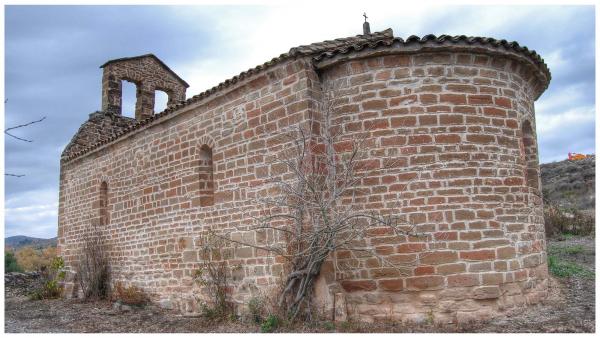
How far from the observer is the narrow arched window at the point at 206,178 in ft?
27.9

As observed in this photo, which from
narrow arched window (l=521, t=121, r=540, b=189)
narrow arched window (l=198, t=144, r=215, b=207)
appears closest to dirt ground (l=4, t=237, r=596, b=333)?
narrow arched window (l=521, t=121, r=540, b=189)

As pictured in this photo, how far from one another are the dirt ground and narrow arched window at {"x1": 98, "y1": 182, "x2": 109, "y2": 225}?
181cm

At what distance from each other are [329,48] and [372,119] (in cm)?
149

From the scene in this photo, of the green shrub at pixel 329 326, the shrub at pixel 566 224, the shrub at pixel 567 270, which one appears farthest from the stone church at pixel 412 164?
the shrub at pixel 566 224

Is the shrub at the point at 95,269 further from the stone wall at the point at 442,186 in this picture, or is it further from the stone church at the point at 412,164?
the stone wall at the point at 442,186

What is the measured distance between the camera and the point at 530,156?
788cm

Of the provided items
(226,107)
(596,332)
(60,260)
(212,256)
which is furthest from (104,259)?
(596,332)

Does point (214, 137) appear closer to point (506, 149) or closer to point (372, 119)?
point (372, 119)

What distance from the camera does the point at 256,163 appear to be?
298 inches

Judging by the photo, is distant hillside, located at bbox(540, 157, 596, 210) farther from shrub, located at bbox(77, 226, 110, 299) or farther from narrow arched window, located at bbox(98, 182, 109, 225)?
shrub, located at bbox(77, 226, 110, 299)

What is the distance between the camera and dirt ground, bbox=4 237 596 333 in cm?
608

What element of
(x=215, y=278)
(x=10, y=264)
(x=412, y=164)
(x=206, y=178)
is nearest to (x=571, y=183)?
(x=412, y=164)

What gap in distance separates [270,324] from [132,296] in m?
4.34

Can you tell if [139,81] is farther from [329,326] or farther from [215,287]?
[329,326]
